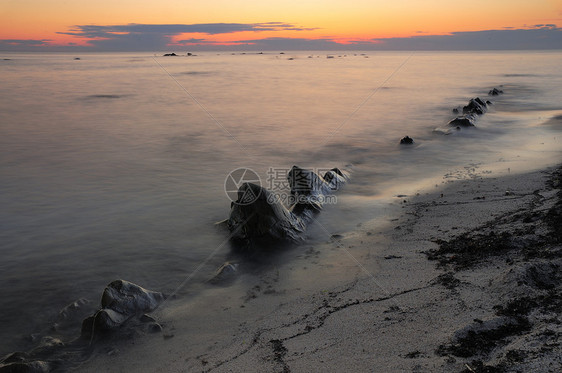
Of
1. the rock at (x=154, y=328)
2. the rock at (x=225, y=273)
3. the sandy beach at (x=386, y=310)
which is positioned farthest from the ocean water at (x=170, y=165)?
the rock at (x=154, y=328)

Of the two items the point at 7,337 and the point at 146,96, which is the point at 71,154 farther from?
the point at 146,96

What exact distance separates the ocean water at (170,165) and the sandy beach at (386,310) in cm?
75

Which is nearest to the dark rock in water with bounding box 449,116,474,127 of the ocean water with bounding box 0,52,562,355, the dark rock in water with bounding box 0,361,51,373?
the ocean water with bounding box 0,52,562,355

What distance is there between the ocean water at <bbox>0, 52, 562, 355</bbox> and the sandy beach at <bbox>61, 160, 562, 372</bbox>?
749 mm

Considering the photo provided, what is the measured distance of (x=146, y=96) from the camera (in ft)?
82.8

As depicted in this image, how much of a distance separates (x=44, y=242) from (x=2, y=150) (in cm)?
731

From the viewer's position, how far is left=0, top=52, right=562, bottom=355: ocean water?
518 cm

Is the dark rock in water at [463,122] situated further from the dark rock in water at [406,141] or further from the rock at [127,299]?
the rock at [127,299]

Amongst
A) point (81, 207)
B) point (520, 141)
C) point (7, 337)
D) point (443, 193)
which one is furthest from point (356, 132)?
point (7, 337)

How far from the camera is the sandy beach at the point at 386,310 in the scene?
301 cm

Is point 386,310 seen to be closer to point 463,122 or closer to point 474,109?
point 463,122

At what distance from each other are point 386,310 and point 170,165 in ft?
24.5

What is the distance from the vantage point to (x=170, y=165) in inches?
401

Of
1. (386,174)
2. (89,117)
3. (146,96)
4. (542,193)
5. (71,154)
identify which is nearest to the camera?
(542,193)
